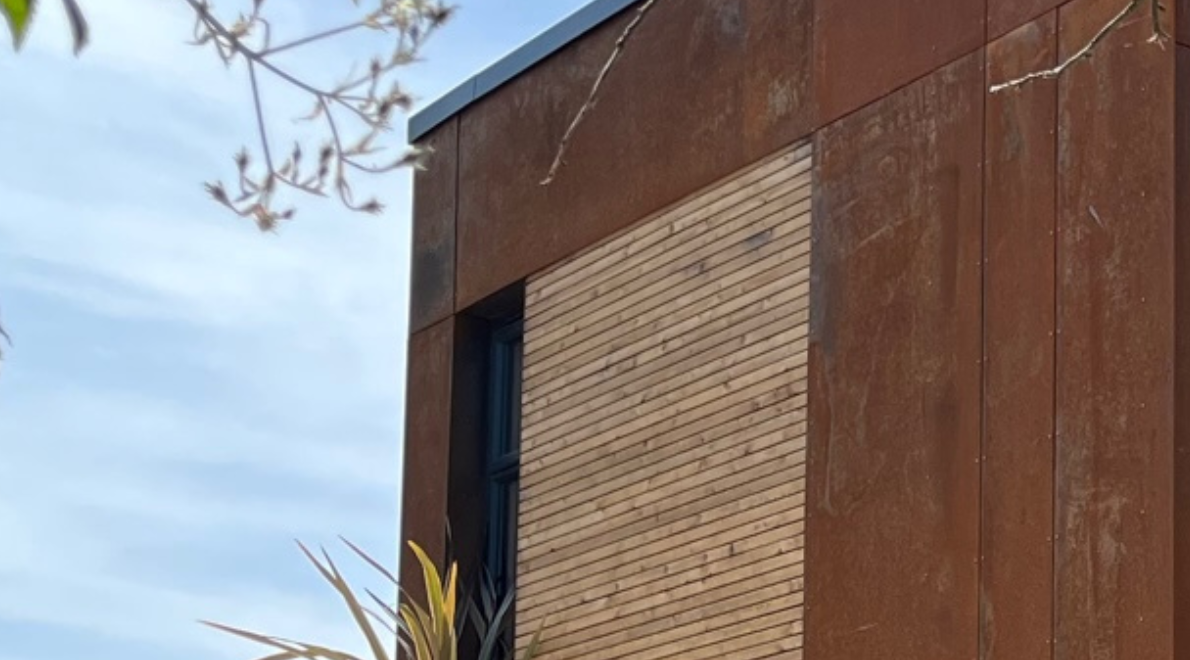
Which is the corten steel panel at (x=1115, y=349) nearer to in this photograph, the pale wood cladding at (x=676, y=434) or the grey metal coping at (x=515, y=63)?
the pale wood cladding at (x=676, y=434)

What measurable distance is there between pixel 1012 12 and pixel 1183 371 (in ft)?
5.47

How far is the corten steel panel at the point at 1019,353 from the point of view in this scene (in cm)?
827

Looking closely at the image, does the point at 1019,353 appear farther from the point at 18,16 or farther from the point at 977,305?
the point at 18,16

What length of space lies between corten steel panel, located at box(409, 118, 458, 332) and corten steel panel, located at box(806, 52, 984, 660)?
10.7 feet

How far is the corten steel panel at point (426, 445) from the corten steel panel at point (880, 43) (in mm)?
3195

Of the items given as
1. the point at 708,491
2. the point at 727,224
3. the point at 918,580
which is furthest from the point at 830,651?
the point at 727,224

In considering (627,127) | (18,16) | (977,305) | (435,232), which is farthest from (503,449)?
(18,16)

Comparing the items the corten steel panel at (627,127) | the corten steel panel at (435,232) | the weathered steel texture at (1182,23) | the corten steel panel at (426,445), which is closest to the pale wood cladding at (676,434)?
the corten steel panel at (627,127)

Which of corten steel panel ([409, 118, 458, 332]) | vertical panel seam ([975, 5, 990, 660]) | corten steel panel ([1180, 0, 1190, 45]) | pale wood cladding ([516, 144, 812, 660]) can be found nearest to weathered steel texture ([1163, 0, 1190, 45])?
corten steel panel ([1180, 0, 1190, 45])

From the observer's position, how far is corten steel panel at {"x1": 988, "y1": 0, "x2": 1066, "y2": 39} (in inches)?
345

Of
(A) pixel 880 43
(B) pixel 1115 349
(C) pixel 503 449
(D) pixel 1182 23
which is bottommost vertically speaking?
(B) pixel 1115 349

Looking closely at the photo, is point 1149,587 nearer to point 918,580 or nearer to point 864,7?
point 918,580

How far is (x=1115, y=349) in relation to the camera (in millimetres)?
8125

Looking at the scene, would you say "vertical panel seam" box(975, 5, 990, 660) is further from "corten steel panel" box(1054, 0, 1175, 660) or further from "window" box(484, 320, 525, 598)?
"window" box(484, 320, 525, 598)
